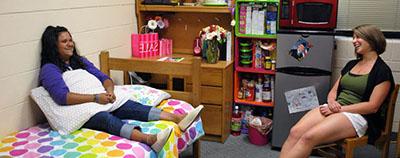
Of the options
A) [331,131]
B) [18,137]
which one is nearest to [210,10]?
[331,131]

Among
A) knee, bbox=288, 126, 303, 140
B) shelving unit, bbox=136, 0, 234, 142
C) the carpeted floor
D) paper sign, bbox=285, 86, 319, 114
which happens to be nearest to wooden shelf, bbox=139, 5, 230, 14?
shelving unit, bbox=136, 0, 234, 142

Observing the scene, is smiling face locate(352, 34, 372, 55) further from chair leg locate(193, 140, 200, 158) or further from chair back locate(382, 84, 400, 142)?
chair leg locate(193, 140, 200, 158)

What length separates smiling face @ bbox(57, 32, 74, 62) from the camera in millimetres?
2691

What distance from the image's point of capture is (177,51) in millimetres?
4000

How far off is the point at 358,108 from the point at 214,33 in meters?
1.34

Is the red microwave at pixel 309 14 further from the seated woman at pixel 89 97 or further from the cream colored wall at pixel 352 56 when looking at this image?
the seated woman at pixel 89 97

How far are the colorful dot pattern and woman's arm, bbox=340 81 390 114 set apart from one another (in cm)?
117

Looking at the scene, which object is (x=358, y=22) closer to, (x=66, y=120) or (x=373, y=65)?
(x=373, y=65)

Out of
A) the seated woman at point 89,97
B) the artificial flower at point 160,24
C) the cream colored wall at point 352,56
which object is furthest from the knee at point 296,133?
the artificial flower at point 160,24

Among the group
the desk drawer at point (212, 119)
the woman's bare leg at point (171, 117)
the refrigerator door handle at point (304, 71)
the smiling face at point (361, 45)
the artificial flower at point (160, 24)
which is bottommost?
the desk drawer at point (212, 119)

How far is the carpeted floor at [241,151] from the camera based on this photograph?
327 centimetres

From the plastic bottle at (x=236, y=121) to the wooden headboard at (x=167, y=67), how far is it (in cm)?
71

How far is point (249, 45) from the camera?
3535 millimetres

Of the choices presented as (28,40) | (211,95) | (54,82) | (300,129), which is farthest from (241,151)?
(28,40)
